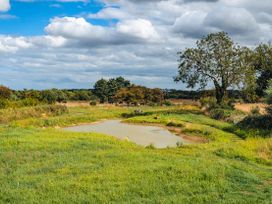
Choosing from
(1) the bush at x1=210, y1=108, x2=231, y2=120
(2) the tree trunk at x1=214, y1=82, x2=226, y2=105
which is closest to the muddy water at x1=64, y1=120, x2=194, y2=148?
(1) the bush at x1=210, y1=108, x2=231, y2=120

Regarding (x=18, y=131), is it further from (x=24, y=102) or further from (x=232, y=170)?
(x=24, y=102)

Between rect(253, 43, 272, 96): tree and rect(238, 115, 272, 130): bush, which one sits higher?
rect(253, 43, 272, 96): tree

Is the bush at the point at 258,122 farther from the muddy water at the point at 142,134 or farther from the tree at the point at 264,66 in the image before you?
the tree at the point at 264,66

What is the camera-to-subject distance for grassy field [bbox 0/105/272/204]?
11.5 metres

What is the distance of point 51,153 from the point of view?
57.7 feet

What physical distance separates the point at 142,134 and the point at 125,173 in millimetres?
18112

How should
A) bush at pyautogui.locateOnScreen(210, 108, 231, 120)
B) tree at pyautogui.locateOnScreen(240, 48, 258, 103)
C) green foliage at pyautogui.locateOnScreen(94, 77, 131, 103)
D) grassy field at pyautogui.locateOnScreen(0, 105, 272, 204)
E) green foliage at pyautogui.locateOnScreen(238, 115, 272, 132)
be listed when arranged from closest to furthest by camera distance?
grassy field at pyautogui.locateOnScreen(0, 105, 272, 204) → green foliage at pyautogui.locateOnScreen(238, 115, 272, 132) → bush at pyautogui.locateOnScreen(210, 108, 231, 120) → tree at pyautogui.locateOnScreen(240, 48, 258, 103) → green foliage at pyautogui.locateOnScreen(94, 77, 131, 103)

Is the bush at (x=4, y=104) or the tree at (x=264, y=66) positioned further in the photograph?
the tree at (x=264, y=66)

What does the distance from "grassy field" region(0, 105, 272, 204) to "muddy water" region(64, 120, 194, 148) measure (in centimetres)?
660

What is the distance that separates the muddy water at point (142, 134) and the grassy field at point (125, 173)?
660 centimetres

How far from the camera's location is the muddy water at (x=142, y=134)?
2758 cm

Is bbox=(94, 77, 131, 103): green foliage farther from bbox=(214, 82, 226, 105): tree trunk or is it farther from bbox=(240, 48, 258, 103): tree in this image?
bbox=(240, 48, 258, 103): tree

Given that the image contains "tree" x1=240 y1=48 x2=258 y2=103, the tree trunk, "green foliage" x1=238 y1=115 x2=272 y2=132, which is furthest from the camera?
the tree trunk

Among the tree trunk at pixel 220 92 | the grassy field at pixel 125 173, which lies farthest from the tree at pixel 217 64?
the grassy field at pixel 125 173
